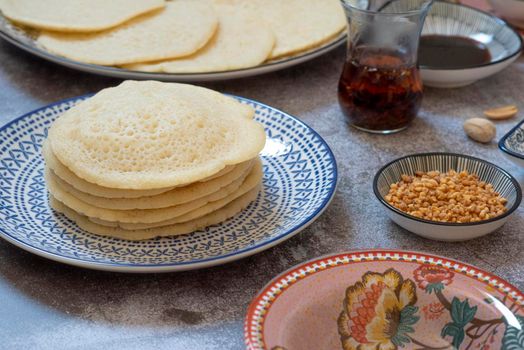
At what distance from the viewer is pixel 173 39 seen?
64.9 inches

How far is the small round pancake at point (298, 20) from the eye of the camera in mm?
1687

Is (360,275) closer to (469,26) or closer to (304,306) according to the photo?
(304,306)

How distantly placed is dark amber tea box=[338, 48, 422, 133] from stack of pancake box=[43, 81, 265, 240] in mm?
343

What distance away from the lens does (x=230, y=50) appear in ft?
5.39

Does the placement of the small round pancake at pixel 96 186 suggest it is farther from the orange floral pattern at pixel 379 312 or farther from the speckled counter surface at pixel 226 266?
the orange floral pattern at pixel 379 312

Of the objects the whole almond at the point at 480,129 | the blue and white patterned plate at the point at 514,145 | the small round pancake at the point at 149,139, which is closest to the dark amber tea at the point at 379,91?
the whole almond at the point at 480,129

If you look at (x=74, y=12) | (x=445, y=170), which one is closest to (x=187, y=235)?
(x=445, y=170)

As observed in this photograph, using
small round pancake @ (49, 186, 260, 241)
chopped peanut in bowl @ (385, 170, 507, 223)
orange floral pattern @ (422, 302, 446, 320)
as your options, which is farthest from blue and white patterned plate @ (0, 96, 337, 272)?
orange floral pattern @ (422, 302, 446, 320)

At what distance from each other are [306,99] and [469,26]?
0.50 m

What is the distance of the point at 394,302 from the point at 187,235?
13.2 inches

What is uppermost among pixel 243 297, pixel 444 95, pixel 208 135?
pixel 208 135

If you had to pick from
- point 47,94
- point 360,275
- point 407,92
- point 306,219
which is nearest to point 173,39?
point 47,94

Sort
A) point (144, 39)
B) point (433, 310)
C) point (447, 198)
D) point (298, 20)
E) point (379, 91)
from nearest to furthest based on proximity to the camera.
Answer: point (433, 310) → point (447, 198) → point (379, 91) → point (144, 39) → point (298, 20)

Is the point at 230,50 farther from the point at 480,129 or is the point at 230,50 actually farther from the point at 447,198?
the point at 447,198
